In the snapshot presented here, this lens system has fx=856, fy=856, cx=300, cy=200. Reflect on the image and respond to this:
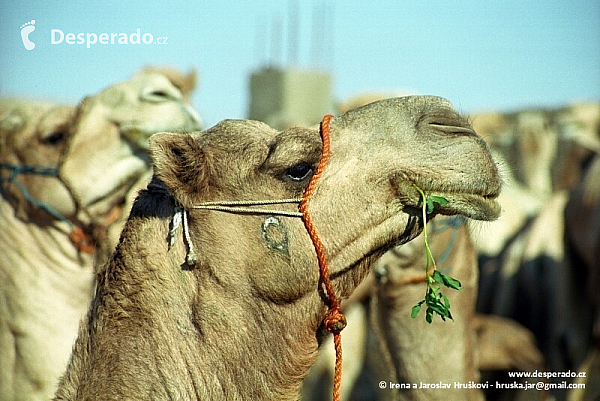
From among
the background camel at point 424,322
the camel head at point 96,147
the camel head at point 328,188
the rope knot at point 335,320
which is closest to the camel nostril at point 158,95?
the camel head at point 96,147

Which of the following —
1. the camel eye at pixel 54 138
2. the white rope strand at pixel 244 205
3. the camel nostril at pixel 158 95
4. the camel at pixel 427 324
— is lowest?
the camel at pixel 427 324

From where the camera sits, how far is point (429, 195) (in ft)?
8.88

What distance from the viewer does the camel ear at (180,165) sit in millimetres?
2670

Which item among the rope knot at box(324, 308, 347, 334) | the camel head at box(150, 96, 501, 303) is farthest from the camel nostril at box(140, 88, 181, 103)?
the rope knot at box(324, 308, 347, 334)

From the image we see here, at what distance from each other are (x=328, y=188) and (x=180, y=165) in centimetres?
48

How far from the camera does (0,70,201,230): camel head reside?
14.7ft

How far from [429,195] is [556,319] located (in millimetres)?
4668

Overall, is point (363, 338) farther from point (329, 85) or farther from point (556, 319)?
point (329, 85)

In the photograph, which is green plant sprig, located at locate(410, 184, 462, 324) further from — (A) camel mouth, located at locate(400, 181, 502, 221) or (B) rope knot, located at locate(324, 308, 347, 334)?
(B) rope knot, located at locate(324, 308, 347, 334)

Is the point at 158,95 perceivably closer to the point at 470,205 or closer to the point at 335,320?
the point at 335,320

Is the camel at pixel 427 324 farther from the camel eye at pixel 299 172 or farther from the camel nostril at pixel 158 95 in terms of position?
the camel eye at pixel 299 172

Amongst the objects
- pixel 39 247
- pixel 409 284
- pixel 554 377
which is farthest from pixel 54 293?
pixel 554 377

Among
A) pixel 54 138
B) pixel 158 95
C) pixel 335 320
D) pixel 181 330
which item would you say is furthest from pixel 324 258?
pixel 54 138

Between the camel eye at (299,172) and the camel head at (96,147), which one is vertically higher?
the camel eye at (299,172)
